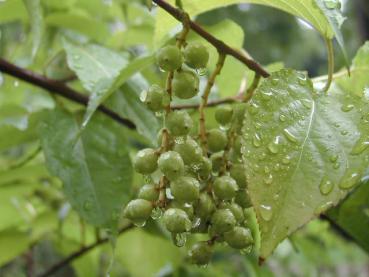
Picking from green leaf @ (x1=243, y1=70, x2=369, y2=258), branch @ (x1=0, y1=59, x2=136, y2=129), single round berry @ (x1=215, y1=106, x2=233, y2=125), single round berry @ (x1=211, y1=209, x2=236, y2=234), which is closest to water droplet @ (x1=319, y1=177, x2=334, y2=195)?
green leaf @ (x1=243, y1=70, x2=369, y2=258)

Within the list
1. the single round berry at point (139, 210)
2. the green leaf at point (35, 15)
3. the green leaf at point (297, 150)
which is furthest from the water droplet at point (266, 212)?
the green leaf at point (35, 15)

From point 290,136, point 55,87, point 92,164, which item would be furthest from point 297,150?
point 55,87

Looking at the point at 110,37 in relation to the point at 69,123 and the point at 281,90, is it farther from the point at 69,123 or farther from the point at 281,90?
the point at 281,90

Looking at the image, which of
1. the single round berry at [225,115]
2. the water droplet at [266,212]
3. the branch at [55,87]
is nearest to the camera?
the water droplet at [266,212]

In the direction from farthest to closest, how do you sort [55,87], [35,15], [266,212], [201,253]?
[55,87]
[35,15]
[201,253]
[266,212]

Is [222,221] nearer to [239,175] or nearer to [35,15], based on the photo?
[239,175]

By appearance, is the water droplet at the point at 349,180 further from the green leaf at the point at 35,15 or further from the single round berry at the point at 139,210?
the green leaf at the point at 35,15
